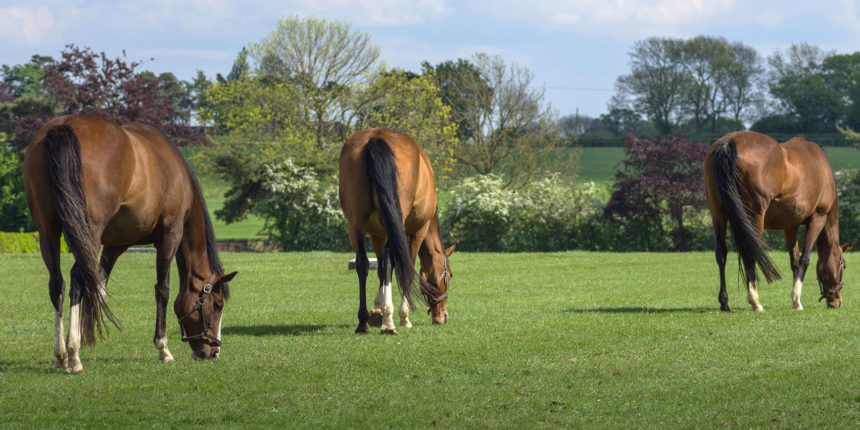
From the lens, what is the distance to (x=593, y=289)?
47.8 ft

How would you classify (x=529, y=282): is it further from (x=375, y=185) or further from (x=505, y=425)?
(x=505, y=425)

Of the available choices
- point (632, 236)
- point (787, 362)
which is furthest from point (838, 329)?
point (632, 236)

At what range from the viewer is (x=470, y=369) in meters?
6.93

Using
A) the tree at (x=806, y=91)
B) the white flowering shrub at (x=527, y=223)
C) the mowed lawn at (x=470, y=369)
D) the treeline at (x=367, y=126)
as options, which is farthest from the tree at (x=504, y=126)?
the tree at (x=806, y=91)

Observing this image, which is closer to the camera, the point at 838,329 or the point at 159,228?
the point at 159,228

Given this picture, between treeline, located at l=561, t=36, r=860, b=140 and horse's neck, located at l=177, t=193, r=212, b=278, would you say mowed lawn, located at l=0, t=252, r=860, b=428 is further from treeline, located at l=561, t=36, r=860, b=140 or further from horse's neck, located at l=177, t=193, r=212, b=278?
treeline, located at l=561, t=36, r=860, b=140

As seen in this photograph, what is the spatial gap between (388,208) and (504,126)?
32.6 meters

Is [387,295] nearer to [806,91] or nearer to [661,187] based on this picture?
[661,187]

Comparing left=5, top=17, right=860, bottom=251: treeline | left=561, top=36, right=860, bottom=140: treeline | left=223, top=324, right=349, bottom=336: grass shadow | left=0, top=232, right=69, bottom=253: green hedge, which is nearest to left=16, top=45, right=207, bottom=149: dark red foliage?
left=5, top=17, right=860, bottom=251: treeline

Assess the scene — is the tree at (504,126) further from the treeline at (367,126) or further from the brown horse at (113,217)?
the brown horse at (113,217)

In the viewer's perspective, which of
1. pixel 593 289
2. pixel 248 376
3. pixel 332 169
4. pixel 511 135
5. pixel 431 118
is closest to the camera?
pixel 248 376

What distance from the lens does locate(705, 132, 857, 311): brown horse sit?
1016cm

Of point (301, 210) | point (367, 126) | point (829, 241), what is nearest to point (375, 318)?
point (829, 241)

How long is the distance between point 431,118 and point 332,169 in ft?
26.3
